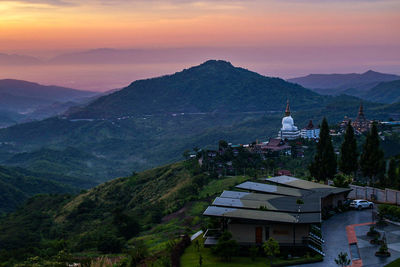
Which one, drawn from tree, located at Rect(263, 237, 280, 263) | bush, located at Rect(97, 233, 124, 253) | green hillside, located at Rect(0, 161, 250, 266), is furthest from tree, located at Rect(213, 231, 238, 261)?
bush, located at Rect(97, 233, 124, 253)

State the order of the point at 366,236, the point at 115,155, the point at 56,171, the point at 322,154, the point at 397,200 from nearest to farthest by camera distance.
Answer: the point at 366,236, the point at 397,200, the point at 322,154, the point at 56,171, the point at 115,155

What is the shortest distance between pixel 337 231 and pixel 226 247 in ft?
23.7

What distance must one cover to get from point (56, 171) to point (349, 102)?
102m

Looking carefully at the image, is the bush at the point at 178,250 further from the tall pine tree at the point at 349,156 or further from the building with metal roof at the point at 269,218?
the tall pine tree at the point at 349,156

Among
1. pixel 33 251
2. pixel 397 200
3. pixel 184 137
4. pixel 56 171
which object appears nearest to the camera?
pixel 397 200

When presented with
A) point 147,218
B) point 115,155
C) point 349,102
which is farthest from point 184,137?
point 147,218

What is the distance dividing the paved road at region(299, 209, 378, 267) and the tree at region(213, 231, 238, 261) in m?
3.53

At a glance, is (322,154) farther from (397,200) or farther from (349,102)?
(349,102)

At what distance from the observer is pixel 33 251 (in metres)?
35.3

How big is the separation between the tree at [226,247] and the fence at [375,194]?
1360cm

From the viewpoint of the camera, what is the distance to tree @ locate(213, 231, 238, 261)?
22.6 m

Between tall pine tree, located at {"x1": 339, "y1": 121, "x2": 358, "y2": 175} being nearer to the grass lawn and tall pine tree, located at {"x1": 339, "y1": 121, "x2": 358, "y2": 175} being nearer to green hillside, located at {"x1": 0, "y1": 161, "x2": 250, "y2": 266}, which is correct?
green hillside, located at {"x1": 0, "y1": 161, "x2": 250, "y2": 266}

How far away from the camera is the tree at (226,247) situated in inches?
890

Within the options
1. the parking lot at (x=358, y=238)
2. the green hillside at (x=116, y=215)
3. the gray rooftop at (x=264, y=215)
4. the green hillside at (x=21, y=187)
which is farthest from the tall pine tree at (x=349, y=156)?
the green hillside at (x=21, y=187)
